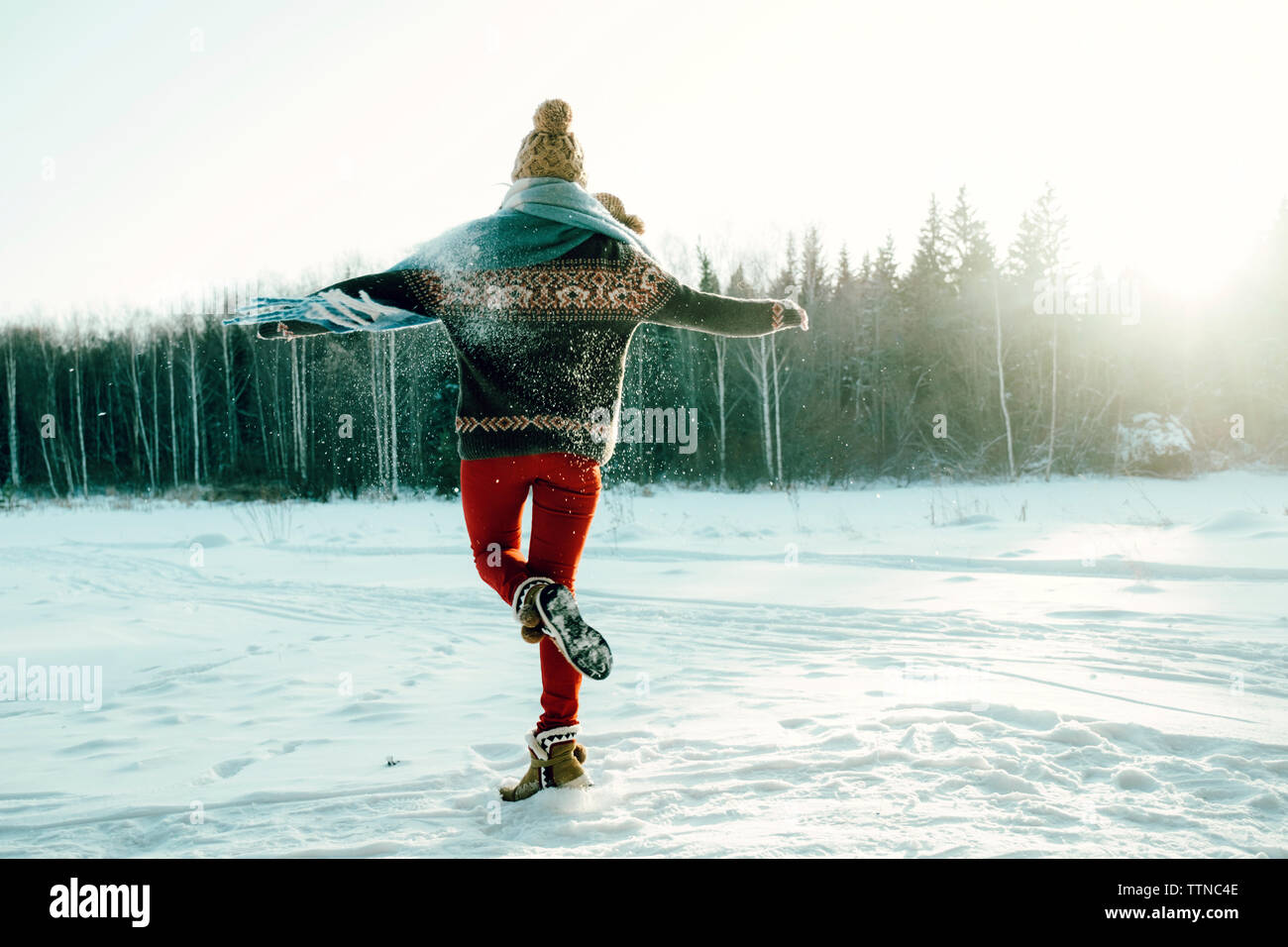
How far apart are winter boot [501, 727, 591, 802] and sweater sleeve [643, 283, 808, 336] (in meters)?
1.31

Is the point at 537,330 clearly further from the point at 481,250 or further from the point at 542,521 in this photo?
the point at 542,521

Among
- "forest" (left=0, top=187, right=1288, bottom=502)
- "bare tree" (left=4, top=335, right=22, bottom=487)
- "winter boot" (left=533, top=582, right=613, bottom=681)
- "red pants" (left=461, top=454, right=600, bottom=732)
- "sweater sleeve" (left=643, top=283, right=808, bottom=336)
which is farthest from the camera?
"bare tree" (left=4, top=335, right=22, bottom=487)

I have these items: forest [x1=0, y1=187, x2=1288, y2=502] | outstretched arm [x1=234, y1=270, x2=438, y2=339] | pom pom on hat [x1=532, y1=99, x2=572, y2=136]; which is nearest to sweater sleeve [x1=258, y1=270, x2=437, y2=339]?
outstretched arm [x1=234, y1=270, x2=438, y2=339]

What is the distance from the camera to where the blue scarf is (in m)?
2.32

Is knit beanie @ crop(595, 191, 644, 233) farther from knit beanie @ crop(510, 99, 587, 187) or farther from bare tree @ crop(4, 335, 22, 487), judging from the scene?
bare tree @ crop(4, 335, 22, 487)

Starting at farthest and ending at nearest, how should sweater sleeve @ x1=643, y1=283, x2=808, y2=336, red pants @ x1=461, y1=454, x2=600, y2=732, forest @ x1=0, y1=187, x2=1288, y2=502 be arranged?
forest @ x1=0, y1=187, x2=1288, y2=502 → sweater sleeve @ x1=643, y1=283, x2=808, y2=336 → red pants @ x1=461, y1=454, x2=600, y2=732

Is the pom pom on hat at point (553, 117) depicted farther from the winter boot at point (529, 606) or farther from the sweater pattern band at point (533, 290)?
the winter boot at point (529, 606)

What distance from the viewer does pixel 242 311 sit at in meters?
2.45

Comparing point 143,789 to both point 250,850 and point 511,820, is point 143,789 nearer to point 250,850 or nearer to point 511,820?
point 250,850

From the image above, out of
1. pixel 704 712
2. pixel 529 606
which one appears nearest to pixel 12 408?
pixel 704 712

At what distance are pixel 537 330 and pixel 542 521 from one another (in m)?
0.56

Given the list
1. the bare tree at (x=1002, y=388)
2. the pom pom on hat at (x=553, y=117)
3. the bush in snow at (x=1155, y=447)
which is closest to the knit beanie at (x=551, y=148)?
the pom pom on hat at (x=553, y=117)

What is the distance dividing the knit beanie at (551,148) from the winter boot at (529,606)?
1.25 metres
